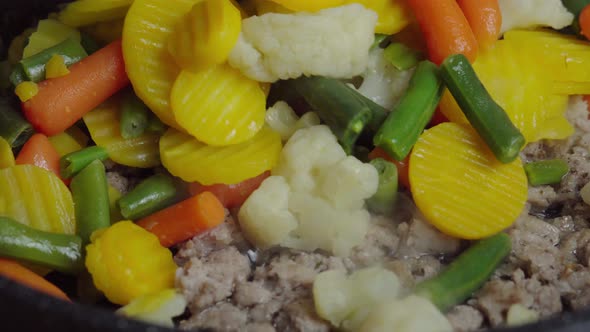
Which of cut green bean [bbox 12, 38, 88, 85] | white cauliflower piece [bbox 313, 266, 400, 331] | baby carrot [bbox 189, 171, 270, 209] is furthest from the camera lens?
cut green bean [bbox 12, 38, 88, 85]

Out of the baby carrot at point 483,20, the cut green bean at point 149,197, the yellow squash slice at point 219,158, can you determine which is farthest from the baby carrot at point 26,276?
the baby carrot at point 483,20

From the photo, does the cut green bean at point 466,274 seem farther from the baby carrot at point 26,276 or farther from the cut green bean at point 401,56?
the baby carrot at point 26,276

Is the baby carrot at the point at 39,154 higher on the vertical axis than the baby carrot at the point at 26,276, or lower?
higher

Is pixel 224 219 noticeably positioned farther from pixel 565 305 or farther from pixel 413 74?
pixel 565 305

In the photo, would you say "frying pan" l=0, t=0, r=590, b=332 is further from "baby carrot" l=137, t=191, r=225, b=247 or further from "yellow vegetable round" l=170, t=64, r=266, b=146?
"yellow vegetable round" l=170, t=64, r=266, b=146

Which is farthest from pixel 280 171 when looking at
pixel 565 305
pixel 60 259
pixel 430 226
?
pixel 565 305

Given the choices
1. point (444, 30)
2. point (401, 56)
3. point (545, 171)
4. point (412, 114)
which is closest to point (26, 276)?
point (412, 114)

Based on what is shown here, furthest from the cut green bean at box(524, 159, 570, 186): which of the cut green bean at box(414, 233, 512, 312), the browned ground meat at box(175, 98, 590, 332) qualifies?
the cut green bean at box(414, 233, 512, 312)
